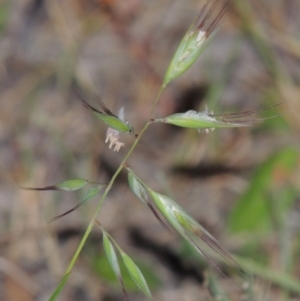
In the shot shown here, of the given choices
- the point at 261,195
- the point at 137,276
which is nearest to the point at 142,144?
the point at 261,195

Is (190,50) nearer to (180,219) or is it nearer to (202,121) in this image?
(202,121)

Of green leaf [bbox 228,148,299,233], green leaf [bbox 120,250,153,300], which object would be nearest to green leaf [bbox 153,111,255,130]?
green leaf [bbox 120,250,153,300]

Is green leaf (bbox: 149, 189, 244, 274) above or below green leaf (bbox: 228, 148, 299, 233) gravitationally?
above

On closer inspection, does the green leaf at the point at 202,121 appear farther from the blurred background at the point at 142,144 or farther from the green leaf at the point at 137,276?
the blurred background at the point at 142,144

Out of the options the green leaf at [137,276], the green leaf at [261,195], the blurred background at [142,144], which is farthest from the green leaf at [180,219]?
the green leaf at [261,195]

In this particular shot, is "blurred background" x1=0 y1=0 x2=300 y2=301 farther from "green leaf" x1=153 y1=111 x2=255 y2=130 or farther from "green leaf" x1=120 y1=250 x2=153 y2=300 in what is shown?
"green leaf" x1=153 y1=111 x2=255 y2=130

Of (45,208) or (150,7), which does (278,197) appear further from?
(150,7)

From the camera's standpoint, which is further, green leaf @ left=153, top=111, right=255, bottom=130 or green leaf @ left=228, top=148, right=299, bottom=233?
green leaf @ left=228, top=148, right=299, bottom=233

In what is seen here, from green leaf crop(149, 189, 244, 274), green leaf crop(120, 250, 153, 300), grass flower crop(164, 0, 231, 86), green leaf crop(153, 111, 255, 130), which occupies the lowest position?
green leaf crop(120, 250, 153, 300)
